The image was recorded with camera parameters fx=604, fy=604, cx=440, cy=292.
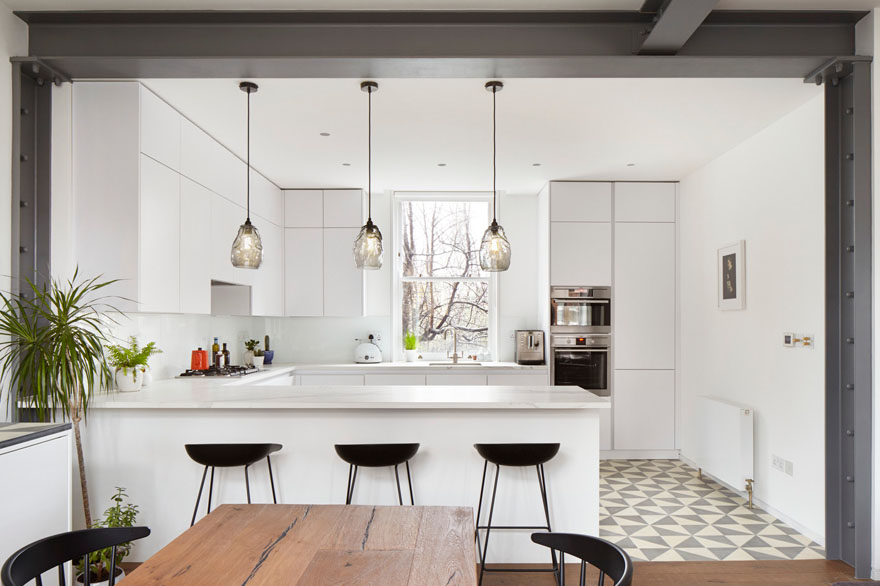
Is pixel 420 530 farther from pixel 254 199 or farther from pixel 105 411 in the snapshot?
pixel 254 199

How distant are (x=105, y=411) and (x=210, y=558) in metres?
1.97

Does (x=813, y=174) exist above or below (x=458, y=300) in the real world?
above

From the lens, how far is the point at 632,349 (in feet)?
18.8

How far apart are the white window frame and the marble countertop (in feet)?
13.0

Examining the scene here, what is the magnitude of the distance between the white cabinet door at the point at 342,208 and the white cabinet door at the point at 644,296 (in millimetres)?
2547

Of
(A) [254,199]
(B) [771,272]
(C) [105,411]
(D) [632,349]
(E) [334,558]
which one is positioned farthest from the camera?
(D) [632,349]

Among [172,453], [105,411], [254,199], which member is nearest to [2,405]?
[105,411]

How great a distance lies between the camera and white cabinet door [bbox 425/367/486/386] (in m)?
5.61

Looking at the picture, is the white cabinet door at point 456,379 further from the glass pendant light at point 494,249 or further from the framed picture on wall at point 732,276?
the glass pendant light at point 494,249

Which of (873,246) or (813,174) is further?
(813,174)

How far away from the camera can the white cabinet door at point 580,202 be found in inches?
228

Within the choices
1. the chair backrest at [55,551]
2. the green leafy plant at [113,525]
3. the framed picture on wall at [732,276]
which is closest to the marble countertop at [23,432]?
the green leafy plant at [113,525]

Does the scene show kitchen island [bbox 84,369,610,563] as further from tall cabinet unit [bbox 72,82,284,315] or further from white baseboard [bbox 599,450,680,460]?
white baseboard [bbox 599,450,680,460]

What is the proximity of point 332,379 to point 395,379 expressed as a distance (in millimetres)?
591
